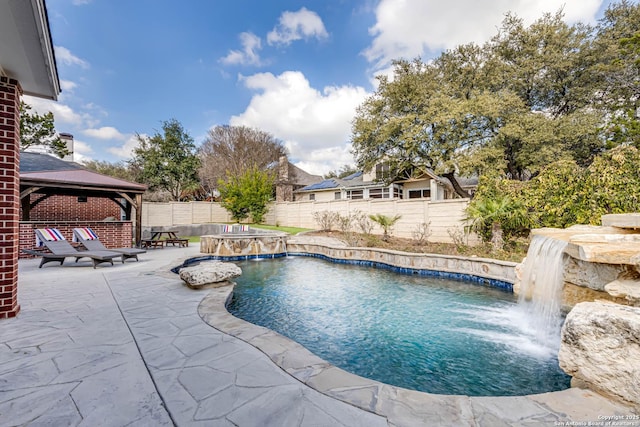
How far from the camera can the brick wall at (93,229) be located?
28.6 ft

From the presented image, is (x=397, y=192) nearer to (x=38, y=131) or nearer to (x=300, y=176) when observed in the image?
(x=300, y=176)

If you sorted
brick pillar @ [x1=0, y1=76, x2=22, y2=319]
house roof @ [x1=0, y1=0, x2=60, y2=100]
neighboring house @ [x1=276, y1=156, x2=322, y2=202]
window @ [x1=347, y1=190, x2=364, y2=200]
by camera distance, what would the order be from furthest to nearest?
neighboring house @ [x1=276, y1=156, x2=322, y2=202], window @ [x1=347, y1=190, x2=364, y2=200], brick pillar @ [x1=0, y1=76, x2=22, y2=319], house roof @ [x1=0, y1=0, x2=60, y2=100]

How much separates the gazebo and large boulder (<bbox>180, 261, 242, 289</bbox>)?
693 cm

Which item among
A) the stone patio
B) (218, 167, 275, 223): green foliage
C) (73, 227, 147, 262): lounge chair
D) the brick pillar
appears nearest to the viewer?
the stone patio

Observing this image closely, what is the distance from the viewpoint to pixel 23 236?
8656 mm

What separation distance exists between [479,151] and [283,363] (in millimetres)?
15808

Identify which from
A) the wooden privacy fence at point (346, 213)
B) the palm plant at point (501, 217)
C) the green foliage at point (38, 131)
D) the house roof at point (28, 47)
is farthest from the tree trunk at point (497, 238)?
the green foliage at point (38, 131)

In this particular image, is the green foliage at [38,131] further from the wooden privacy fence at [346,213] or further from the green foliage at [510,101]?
the green foliage at [510,101]

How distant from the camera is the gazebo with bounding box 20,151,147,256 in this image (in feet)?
28.3

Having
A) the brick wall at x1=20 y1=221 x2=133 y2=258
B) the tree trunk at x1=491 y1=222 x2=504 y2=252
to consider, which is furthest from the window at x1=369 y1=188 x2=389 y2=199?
the brick wall at x1=20 y1=221 x2=133 y2=258

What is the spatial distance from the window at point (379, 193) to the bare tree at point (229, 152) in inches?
446

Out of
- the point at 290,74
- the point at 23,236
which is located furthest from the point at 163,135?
the point at 23,236

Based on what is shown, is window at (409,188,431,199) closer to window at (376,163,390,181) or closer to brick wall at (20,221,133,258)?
window at (376,163,390,181)

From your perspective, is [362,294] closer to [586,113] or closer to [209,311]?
Result: [209,311]
